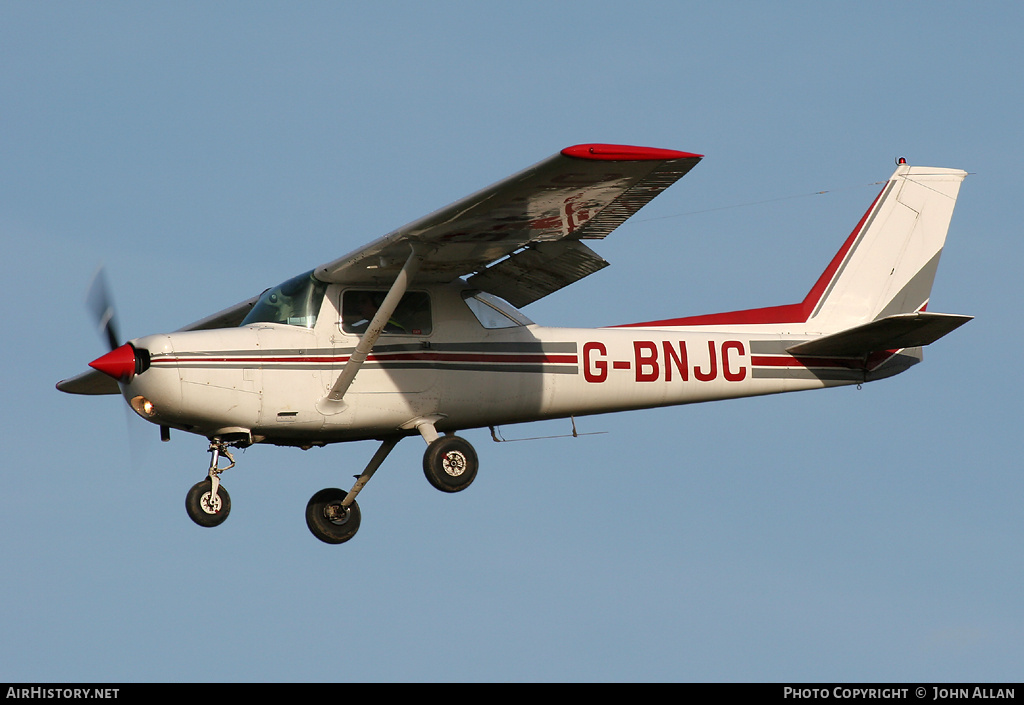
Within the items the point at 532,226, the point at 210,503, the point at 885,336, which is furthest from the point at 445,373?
the point at 885,336

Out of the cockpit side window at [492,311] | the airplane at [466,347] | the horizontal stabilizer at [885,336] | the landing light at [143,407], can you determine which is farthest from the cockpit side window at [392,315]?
the horizontal stabilizer at [885,336]

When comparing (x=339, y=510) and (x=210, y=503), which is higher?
(x=210, y=503)

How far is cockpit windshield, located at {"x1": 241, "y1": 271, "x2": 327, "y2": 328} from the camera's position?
14.2 m

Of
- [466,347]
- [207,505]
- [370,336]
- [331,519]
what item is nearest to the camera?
[207,505]

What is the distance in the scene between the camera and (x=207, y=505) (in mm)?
13594

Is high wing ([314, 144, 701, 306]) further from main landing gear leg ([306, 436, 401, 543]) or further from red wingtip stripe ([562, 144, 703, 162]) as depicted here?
main landing gear leg ([306, 436, 401, 543])

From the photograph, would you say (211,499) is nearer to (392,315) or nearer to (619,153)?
(392,315)

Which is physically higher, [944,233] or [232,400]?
[944,233]

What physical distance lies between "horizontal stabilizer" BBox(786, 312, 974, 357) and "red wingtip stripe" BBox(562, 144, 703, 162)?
3.97 metres

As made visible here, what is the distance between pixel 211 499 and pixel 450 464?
229 centimetres

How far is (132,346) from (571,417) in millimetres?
4626
